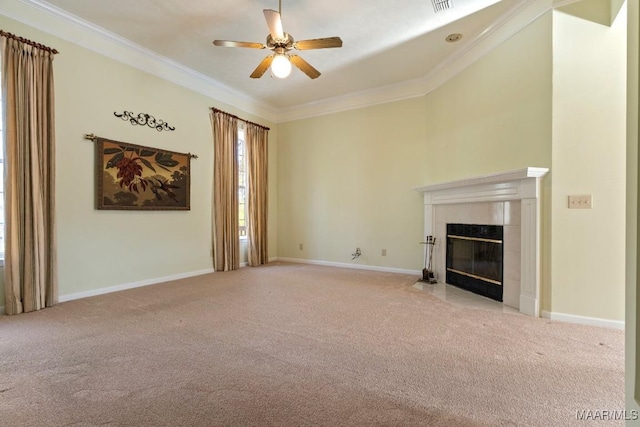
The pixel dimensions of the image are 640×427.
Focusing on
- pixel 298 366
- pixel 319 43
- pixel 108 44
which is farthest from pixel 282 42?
pixel 298 366

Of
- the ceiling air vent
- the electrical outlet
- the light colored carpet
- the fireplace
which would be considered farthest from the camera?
the fireplace

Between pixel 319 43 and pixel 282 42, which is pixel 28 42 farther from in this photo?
pixel 319 43

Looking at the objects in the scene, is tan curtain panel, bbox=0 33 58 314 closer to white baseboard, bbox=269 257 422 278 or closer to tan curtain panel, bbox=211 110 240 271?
tan curtain panel, bbox=211 110 240 271

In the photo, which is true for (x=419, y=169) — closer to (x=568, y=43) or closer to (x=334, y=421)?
(x=568, y=43)

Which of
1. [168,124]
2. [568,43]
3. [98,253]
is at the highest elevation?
[568,43]

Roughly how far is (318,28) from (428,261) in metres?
3.64

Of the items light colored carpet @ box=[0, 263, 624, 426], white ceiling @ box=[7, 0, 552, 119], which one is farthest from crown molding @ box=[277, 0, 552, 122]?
light colored carpet @ box=[0, 263, 624, 426]

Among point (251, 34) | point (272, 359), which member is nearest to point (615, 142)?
point (272, 359)

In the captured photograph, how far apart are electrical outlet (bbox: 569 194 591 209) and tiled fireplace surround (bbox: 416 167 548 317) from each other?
10.1 inches

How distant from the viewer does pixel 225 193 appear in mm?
5145

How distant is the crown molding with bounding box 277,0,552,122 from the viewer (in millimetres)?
3114

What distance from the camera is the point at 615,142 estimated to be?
2586 mm

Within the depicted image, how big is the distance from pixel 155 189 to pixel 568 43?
5.07 m

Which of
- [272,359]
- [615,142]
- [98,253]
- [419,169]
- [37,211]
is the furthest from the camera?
[419,169]
